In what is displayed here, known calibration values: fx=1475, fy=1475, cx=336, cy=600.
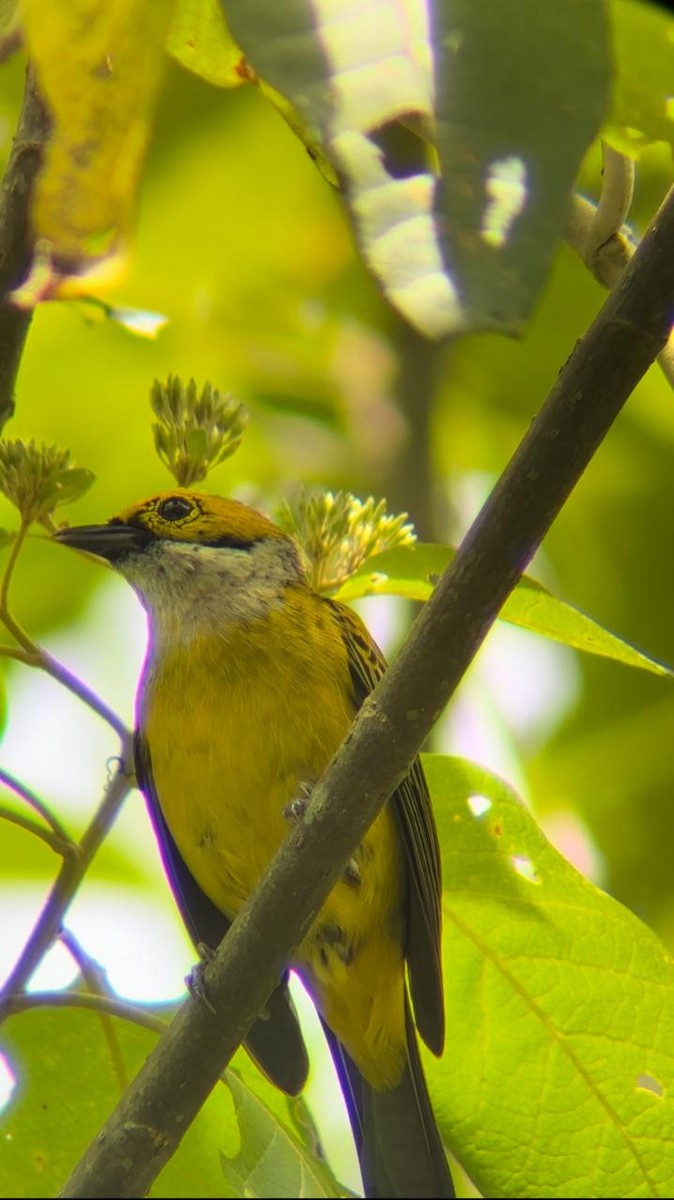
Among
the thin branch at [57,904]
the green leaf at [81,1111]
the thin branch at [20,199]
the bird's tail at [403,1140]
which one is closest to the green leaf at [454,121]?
the thin branch at [20,199]

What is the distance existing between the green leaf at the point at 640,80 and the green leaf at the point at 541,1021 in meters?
1.79

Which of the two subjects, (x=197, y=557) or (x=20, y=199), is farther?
(x=197, y=557)

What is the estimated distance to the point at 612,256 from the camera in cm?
234

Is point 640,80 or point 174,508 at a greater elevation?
point 640,80

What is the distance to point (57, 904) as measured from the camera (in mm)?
2898

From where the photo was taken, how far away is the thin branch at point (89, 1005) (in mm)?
2947

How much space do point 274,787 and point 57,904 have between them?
1.01 metres

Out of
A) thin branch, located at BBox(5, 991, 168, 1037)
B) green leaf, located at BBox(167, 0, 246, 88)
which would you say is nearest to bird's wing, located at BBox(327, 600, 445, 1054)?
thin branch, located at BBox(5, 991, 168, 1037)

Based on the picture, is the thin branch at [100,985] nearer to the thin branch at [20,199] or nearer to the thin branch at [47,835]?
the thin branch at [47,835]

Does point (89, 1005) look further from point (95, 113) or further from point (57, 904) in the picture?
point (95, 113)

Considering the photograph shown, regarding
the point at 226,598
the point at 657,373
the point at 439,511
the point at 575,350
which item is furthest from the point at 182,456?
the point at 657,373

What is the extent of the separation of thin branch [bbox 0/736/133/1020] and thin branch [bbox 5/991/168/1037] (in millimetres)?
25

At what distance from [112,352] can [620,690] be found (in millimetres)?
2107

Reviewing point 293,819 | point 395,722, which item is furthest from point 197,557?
point 395,722
